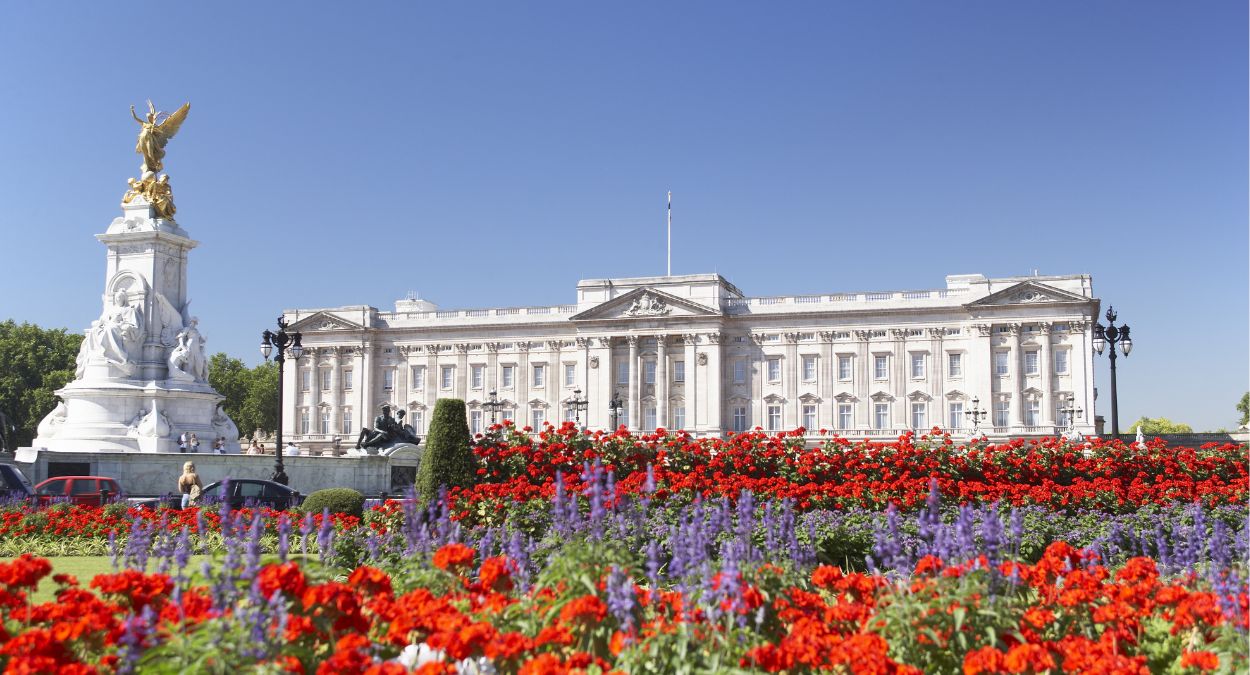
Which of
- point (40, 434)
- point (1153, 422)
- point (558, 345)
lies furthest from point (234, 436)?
point (1153, 422)

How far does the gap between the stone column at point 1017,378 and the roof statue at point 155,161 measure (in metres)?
51.6

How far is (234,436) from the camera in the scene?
29562mm

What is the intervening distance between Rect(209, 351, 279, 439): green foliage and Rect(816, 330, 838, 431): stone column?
41.8 metres

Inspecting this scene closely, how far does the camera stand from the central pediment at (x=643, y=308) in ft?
238

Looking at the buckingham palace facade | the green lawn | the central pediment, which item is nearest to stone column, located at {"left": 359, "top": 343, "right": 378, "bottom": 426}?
the buckingham palace facade

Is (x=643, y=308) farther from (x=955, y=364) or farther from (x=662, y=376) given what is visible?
(x=955, y=364)

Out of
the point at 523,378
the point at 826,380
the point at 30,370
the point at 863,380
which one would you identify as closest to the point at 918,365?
the point at 863,380

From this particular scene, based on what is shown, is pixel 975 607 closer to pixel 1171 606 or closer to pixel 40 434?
pixel 1171 606

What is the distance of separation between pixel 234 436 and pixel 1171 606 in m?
26.7

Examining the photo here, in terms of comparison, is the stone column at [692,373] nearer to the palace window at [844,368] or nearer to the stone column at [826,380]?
the stone column at [826,380]

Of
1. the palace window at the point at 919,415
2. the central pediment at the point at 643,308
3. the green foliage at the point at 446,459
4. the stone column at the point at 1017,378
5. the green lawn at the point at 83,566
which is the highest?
the central pediment at the point at 643,308

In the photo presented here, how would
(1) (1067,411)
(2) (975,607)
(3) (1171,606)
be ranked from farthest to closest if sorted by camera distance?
(1) (1067,411) → (3) (1171,606) → (2) (975,607)

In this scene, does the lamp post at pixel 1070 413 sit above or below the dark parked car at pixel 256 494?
above

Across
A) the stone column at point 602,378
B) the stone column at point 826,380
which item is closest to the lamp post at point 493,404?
the stone column at point 602,378
